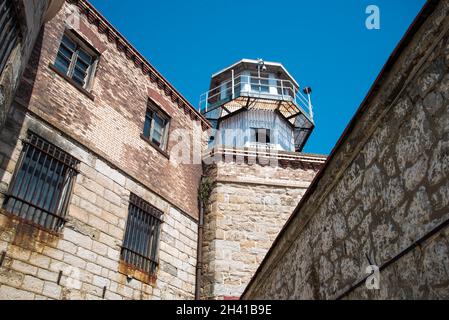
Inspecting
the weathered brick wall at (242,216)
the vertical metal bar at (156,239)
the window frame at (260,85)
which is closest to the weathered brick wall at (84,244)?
the vertical metal bar at (156,239)

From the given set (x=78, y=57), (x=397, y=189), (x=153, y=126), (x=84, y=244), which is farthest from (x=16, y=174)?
(x=397, y=189)

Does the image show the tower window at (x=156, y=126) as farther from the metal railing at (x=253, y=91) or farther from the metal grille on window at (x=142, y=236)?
the metal railing at (x=253, y=91)

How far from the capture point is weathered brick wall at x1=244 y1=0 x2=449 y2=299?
2.36 m

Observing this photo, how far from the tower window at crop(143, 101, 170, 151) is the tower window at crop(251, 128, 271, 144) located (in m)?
8.47

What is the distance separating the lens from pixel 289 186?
1323 cm

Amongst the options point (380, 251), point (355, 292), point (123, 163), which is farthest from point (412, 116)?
point (123, 163)

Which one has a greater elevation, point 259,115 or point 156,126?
point 259,115

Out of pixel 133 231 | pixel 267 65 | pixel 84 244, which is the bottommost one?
pixel 84 244

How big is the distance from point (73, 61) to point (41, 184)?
3800 mm

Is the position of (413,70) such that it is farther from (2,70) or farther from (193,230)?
(193,230)

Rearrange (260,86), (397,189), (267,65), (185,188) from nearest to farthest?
1. (397,189)
2. (185,188)
3. (260,86)
4. (267,65)

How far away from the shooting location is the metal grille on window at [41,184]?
22.7ft

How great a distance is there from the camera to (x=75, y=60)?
959 cm

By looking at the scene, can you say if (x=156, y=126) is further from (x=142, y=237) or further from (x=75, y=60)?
(x=142, y=237)
